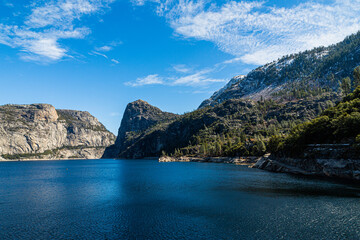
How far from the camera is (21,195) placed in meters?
62.6

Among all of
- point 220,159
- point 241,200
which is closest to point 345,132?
point 241,200

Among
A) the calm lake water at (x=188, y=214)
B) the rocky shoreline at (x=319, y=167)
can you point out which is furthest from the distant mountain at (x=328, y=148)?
the calm lake water at (x=188, y=214)

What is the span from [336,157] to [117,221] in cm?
7627

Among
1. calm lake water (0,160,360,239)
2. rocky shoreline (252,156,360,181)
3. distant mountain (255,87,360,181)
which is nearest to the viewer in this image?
calm lake water (0,160,360,239)

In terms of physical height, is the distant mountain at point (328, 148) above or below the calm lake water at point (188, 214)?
above

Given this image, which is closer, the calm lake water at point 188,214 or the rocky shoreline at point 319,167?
the calm lake water at point 188,214

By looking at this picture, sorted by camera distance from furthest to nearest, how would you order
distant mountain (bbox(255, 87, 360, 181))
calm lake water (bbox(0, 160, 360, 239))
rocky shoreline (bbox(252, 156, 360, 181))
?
distant mountain (bbox(255, 87, 360, 181)), rocky shoreline (bbox(252, 156, 360, 181)), calm lake water (bbox(0, 160, 360, 239))

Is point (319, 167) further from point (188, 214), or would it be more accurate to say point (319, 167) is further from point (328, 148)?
point (188, 214)

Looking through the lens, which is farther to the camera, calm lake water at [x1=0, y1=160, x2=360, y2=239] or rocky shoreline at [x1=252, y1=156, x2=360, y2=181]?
rocky shoreline at [x1=252, y1=156, x2=360, y2=181]

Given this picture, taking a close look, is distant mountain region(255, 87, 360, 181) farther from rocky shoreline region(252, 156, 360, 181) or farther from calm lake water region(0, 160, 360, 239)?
calm lake water region(0, 160, 360, 239)

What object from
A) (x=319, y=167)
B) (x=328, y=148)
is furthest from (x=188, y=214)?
(x=319, y=167)

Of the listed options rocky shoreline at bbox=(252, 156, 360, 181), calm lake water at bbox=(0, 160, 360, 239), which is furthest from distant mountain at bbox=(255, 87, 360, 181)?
calm lake water at bbox=(0, 160, 360, 239)

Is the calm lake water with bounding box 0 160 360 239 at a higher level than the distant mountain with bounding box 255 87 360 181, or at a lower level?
lower

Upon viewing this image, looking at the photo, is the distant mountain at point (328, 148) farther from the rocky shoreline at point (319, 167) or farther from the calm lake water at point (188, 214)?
the calm lake water at point (188, 214)
